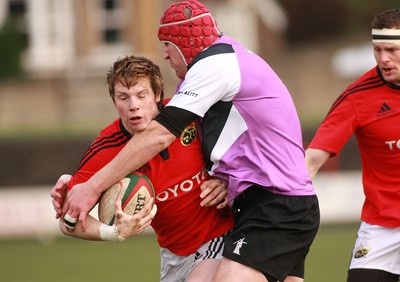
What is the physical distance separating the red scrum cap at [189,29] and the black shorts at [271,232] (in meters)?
0.96

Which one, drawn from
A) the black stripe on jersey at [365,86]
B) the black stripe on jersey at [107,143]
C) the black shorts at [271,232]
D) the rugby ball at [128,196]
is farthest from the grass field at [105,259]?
the rugby ball at [128,196]

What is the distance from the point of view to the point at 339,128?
7.71 metres

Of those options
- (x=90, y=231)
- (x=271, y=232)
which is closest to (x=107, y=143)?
(x=90, y=231)

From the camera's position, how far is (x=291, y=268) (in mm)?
6629

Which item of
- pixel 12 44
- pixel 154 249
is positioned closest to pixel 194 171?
pixel 154 249

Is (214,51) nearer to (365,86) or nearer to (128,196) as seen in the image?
(128,196)

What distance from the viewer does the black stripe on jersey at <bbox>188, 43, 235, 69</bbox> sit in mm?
6488

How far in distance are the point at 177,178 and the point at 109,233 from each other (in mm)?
625

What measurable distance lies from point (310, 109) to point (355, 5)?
10.1 metres

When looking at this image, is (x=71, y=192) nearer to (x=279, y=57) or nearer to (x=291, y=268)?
(x=291, y=268)

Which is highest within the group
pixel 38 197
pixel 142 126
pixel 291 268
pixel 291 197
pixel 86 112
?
pixel 142 126

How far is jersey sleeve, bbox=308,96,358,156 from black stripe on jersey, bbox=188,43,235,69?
147 cm

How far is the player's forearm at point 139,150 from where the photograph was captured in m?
6.35

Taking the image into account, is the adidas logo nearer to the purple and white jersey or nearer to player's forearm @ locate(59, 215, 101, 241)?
the purple and white jersey
